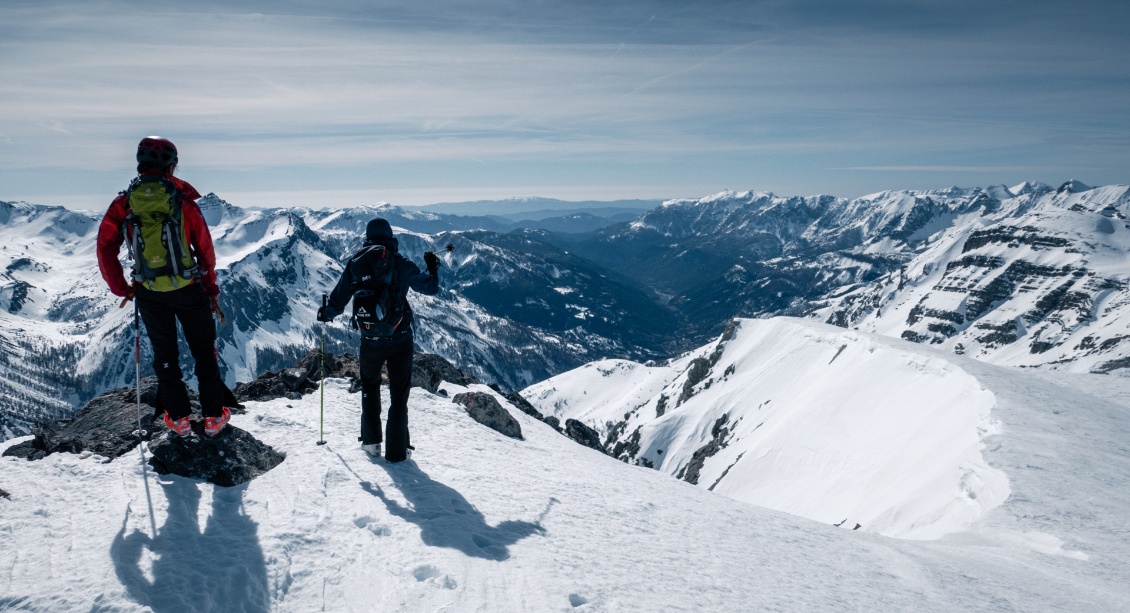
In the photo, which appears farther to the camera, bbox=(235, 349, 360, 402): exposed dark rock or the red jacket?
bbox=(235, 349, 360, 402): exposed dark rock

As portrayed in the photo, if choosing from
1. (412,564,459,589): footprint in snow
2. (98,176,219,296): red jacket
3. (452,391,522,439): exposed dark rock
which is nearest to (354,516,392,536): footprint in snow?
(412,564,459,589): footprint in snow

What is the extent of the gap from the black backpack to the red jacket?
2.27 metres

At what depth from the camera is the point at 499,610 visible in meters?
6.88

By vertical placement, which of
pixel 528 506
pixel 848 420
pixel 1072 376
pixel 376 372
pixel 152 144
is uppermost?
pixel 152 144

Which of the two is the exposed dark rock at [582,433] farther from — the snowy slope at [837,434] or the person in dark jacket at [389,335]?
the person in dark jacket at [389,335]

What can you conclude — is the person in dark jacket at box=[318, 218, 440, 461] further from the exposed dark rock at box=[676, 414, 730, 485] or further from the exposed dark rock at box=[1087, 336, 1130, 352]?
the exposed dark rock at box=[1087, 336, 1130, 352]

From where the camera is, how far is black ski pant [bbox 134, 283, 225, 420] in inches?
362

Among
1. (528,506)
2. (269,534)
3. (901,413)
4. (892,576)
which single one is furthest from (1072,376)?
(269,534)

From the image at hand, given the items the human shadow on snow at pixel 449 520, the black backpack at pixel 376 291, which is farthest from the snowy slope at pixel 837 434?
the black backpack at pixel 376 291

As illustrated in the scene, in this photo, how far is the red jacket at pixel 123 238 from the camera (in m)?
8.81

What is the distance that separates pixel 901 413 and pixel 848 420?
6.10 metres

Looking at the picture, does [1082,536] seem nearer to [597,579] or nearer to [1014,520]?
[1014,520]

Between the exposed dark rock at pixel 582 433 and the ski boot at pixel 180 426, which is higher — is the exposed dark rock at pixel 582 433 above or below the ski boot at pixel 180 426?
below

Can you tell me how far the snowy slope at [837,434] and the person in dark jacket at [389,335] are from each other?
1519cm
